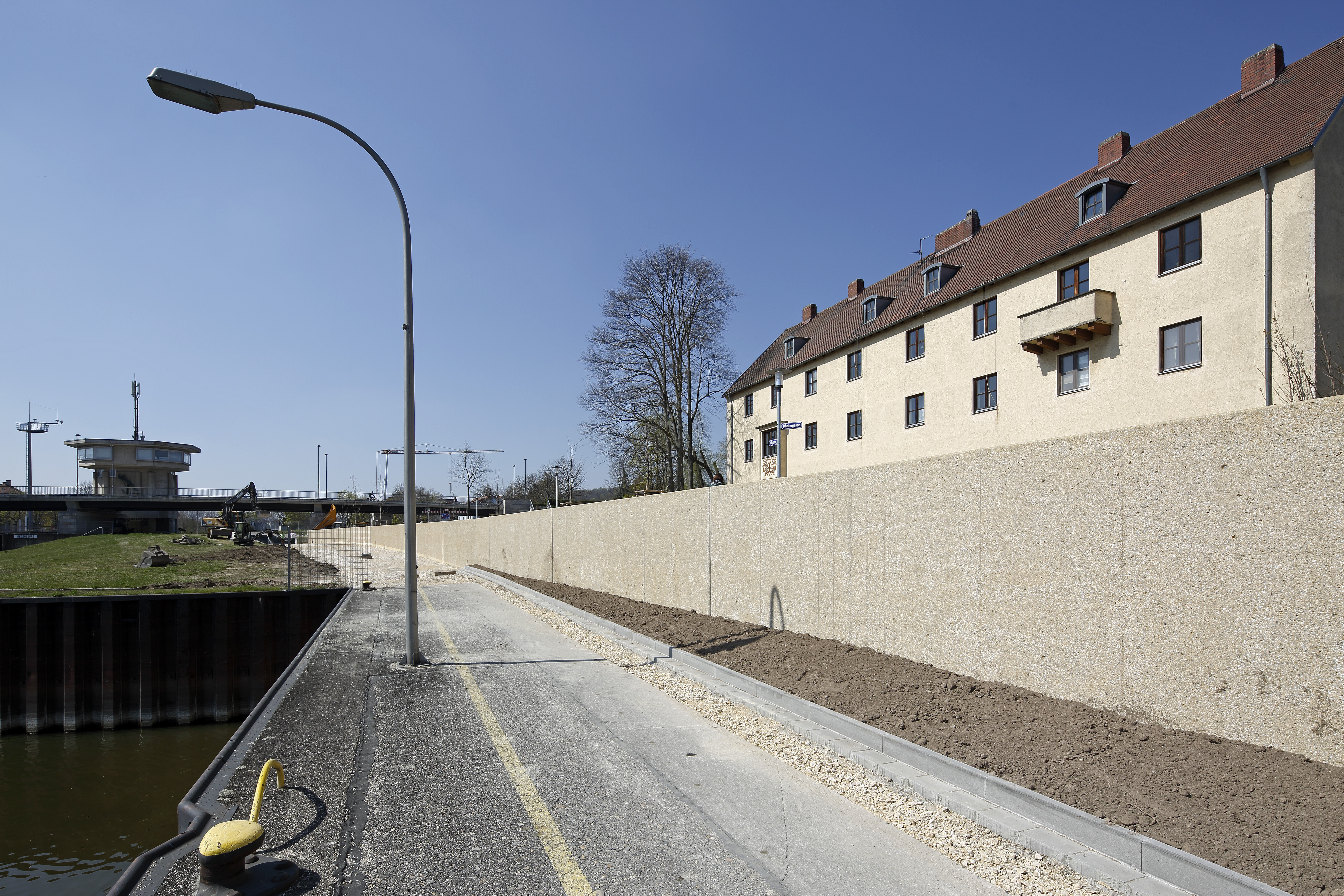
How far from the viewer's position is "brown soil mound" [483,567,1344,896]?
373 cm

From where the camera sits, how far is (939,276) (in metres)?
30.0

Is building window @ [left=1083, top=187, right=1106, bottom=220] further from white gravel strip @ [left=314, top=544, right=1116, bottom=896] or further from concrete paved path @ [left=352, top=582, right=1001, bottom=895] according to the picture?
concrete paved path @ [left=352, top=582, right=1001, bottom=895]

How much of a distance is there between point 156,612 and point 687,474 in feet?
111

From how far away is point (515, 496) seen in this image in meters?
104

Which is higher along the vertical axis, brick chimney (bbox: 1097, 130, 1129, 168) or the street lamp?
brick chimney (bbox: 1097, 130, 1129, 168)

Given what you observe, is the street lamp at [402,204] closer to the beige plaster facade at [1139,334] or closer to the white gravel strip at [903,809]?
the white gravel strip at [903,809]

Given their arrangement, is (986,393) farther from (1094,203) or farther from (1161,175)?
(1161,175)

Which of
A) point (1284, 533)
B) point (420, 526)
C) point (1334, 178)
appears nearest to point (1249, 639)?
point (1284, 533)

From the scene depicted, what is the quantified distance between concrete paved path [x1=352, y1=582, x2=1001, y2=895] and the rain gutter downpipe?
56.9ft

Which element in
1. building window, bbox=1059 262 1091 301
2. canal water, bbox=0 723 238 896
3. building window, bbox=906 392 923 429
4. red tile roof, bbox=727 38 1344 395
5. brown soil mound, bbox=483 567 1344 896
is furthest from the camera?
building window, bbox=906 392 923 429

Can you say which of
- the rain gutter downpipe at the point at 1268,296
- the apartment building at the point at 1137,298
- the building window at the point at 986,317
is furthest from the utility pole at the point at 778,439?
the rain gutter downpipe at the point at 1268,296

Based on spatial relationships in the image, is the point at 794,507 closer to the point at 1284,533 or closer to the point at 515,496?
the point at 1284,533

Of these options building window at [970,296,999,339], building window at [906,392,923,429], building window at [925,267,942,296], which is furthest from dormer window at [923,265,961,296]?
building window at [906,392,923,429]

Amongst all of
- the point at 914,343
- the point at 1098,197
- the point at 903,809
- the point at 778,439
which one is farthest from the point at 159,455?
the point at 903,809
